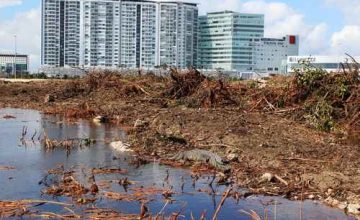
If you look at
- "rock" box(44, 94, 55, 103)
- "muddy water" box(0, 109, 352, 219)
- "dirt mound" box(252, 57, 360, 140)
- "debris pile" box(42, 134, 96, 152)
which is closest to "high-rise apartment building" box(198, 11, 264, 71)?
"rock" box(44, 94, 55, 103)

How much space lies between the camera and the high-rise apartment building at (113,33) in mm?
80500

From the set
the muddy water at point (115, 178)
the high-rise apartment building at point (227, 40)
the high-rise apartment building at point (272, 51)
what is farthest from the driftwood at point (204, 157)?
the high-rise apartment building at point (227, 40)

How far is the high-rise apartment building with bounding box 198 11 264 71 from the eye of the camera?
9056 cm

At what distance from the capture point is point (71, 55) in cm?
8194

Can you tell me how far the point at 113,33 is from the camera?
82688mm

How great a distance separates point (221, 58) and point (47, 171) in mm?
83678

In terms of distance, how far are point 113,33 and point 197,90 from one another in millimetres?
64923

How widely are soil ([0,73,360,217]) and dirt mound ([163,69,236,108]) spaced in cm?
4

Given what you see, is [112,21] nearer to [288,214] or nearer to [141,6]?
[141,6]

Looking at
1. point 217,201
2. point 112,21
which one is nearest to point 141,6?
point 112,21

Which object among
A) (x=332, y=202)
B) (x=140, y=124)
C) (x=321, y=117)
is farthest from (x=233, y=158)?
(x=140, y=124)

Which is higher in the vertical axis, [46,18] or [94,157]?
[46,18]

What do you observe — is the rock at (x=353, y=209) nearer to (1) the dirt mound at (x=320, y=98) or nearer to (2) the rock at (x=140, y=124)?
(1) the dirt mound at (x=320, y=98)

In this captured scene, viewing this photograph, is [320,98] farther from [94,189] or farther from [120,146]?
[94,189]
